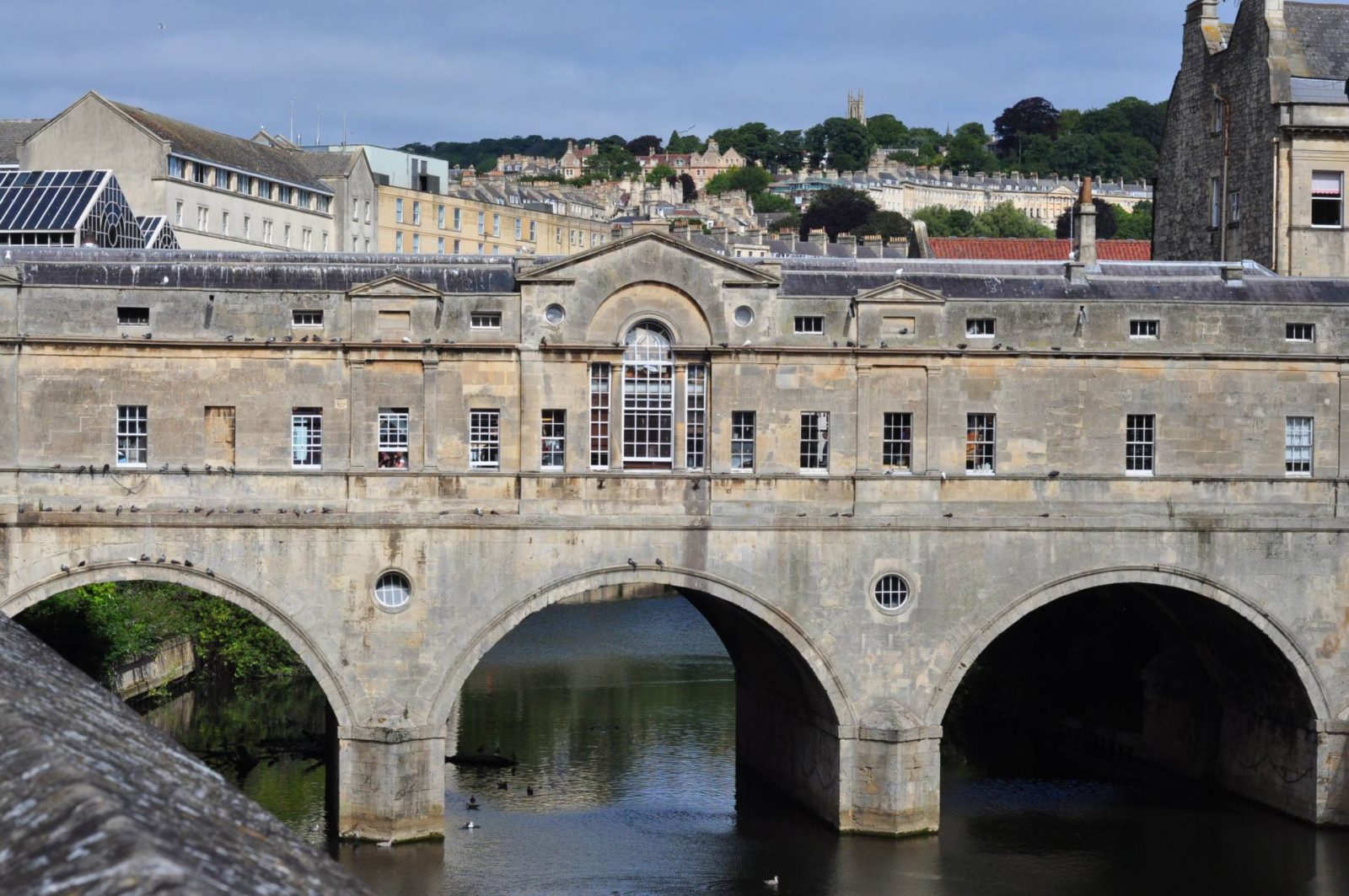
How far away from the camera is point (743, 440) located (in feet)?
131

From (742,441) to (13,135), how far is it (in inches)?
1909

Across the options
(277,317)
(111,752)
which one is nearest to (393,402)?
(277,317)

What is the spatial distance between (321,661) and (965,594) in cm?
1229

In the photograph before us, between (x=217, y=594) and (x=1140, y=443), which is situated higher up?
(x=1140, y=443)

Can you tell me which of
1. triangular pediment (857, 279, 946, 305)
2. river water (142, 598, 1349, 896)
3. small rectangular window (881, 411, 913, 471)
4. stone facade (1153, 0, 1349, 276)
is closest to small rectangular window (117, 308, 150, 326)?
river water (142, 598, 1349, 896)

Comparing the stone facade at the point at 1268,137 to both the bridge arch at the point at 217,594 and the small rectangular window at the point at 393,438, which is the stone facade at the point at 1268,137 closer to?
the small rectangular window at the point at 393,438

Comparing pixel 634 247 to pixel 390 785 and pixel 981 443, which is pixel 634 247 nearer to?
pixel 981 443

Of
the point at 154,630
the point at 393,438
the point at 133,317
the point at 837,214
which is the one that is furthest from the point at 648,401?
the point at 837,214

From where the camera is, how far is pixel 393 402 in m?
39.0

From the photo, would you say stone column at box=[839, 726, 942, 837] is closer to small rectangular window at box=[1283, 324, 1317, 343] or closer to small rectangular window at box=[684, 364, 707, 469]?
small rectangular window at box=[684, 364, 707, 469]

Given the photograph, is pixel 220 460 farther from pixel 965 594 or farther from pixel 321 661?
pixel 965 594

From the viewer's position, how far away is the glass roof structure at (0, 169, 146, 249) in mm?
53031

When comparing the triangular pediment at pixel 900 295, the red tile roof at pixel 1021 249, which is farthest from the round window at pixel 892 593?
the red tile roof at pixel 1021 249

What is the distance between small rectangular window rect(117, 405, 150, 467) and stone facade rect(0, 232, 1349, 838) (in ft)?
0.23
